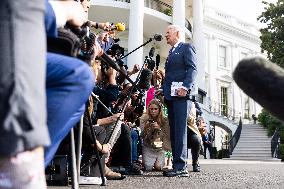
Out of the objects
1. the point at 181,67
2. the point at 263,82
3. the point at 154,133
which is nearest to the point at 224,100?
the point at 154,133

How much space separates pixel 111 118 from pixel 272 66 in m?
4.04

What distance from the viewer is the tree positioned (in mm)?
22425

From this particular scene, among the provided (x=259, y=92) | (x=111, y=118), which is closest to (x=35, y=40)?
(x=259, y=92)

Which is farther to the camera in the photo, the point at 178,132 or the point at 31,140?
the point at 178,132

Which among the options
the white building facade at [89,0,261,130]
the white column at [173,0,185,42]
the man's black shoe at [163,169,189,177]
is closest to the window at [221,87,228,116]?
the white building facade at [89,0,261,130]

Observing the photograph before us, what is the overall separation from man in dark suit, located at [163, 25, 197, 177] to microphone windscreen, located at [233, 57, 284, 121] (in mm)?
4423

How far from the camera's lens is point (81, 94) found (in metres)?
1.12

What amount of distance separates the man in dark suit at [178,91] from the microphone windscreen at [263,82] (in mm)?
4423

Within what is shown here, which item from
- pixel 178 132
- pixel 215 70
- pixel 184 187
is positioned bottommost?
pixel 184 187

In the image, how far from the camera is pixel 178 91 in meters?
5.09

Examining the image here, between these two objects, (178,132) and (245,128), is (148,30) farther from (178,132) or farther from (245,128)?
(178,132)

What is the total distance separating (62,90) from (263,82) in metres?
0.59

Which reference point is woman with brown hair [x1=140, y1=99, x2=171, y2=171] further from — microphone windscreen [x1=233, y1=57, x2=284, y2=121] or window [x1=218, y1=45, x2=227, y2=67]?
window [x1=218, y1=45, x2=227, y2=67]

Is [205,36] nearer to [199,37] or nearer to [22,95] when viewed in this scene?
[199,37]
